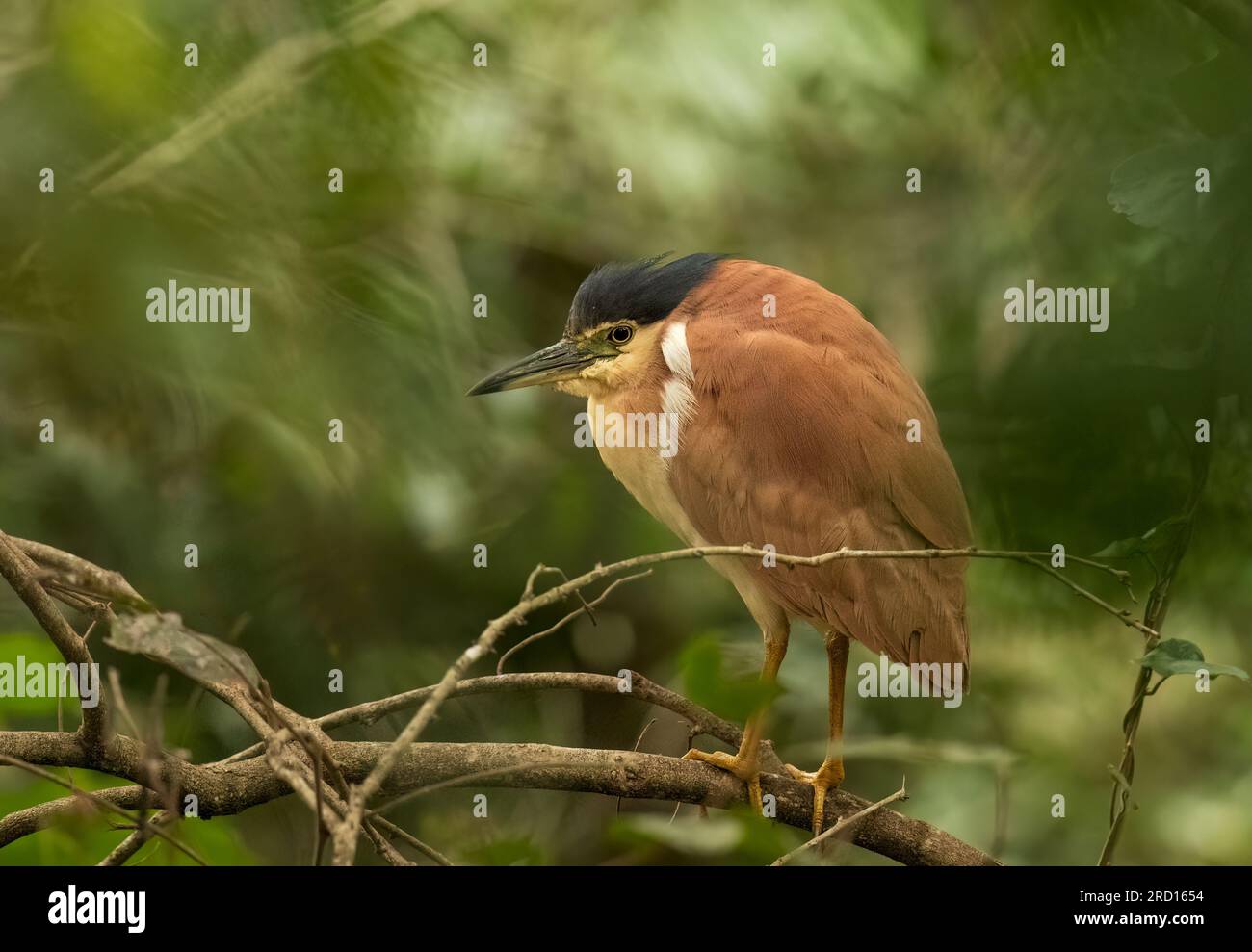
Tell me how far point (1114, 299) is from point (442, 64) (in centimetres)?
133

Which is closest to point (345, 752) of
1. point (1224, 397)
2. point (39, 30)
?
point (1224, 397)

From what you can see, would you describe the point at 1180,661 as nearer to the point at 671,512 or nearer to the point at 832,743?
the point at 832,743

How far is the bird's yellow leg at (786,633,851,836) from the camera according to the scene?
5.98 ft

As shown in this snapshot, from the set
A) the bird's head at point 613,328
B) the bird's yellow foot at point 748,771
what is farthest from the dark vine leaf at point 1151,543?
the bird's head at point 613,328

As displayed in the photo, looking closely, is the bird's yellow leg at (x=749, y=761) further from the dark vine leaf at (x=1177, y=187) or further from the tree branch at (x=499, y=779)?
the dark vine leaf at (x=1177, y=187)

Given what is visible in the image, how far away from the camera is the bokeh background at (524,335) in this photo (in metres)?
2.04

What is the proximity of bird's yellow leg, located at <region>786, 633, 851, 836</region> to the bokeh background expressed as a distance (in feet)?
0.50

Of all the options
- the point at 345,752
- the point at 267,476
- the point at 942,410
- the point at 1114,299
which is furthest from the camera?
the point at 267,476

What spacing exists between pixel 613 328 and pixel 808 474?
0.46m

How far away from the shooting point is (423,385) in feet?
7.85

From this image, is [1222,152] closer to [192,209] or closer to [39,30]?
[192,209]

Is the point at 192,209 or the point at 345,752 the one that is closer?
the point at 345,752

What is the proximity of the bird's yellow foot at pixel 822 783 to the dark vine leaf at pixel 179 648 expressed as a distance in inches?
39.5
